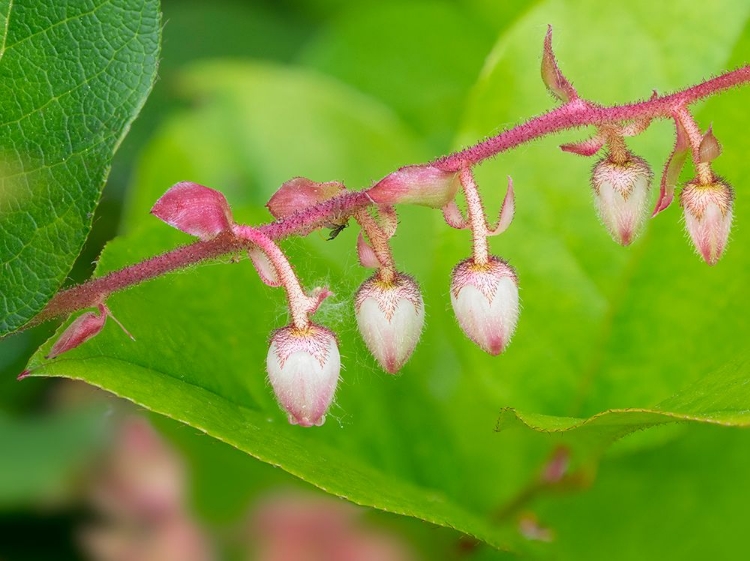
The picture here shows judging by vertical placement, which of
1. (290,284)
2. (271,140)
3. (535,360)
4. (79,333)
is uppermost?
(271,140)

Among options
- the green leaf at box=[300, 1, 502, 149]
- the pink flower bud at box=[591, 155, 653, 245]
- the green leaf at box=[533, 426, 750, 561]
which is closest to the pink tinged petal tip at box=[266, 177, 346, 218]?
the pink flower bud at box=[591, 155, 653, 245]

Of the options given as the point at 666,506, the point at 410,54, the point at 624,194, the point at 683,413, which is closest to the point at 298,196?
the point at 624,194

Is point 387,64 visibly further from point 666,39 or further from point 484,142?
point 484,142

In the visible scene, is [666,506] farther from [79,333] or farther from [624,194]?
[79,333]

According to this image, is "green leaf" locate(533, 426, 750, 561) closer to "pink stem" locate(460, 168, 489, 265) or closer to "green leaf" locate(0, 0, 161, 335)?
"pink stem" locate(460, 168, 489, 265)

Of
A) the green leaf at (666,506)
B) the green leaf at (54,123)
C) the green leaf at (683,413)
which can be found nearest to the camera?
the green leaf at (683,413)

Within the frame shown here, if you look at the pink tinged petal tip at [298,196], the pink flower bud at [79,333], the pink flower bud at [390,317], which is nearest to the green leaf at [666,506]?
the pink flower bud at [390,317]

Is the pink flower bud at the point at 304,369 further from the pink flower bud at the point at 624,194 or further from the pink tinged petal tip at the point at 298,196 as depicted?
the pink flower bud at the point at 624,194
